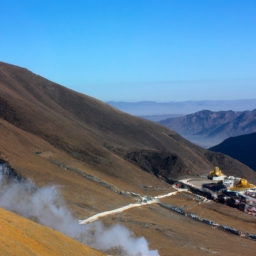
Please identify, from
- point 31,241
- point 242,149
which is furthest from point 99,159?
point 242,149

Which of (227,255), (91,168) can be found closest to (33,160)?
(91,168)

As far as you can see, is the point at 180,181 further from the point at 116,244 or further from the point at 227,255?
the point at 116,244

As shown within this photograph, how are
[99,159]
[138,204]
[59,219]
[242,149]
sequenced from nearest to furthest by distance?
[59,219]
[138,204]
[99,159]
[242,149]

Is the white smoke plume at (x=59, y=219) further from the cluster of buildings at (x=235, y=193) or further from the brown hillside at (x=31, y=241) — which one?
the cluster of buildings at (x=235, y=193)

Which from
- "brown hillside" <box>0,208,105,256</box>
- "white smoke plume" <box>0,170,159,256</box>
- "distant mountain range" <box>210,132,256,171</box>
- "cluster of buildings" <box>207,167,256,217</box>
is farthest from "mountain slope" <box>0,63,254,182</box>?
"distant mountain range" <box>210,132,256,171</box>

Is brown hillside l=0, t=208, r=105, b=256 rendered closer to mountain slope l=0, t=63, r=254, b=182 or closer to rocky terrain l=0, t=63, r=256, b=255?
rocky terrain l=0, t=63, r=256, b=255

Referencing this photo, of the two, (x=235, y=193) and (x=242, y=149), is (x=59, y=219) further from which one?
(x=242, y=149)

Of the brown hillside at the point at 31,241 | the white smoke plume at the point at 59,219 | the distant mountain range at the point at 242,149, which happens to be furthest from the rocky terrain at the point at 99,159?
the distant mountain range at the point at 242,149
